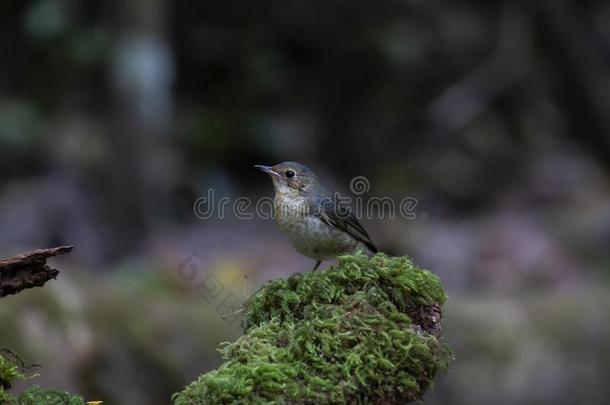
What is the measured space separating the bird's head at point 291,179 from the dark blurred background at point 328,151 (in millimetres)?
2086

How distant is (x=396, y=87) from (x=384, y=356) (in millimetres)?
10421

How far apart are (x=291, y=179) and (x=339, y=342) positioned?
229 centimetres

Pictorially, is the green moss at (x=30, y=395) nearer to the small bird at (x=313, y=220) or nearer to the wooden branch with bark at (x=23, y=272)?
the wooden branch with bark at (x=23, y=272)

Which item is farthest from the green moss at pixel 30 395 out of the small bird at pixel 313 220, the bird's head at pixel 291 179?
the bird's head at pixel 291 179

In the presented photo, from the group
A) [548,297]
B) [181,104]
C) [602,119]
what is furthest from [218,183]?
[602,119]

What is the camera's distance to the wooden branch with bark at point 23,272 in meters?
2.90

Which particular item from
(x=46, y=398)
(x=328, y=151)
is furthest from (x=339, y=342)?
(x=328, y=151)

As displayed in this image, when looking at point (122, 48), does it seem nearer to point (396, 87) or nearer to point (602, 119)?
point (396, 87)

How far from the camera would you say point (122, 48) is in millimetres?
9562

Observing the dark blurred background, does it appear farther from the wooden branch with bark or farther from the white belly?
the wooden branch with bark

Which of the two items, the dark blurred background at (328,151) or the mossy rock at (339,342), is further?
the dark blurred background at (328,151)

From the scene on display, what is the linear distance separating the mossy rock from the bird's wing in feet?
4.84

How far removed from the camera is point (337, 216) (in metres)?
4.91

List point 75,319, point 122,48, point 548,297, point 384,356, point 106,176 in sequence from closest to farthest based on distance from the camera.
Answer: point 384,356 < point 75,319 < point 548,297 < point 122,48 < point 106,176
